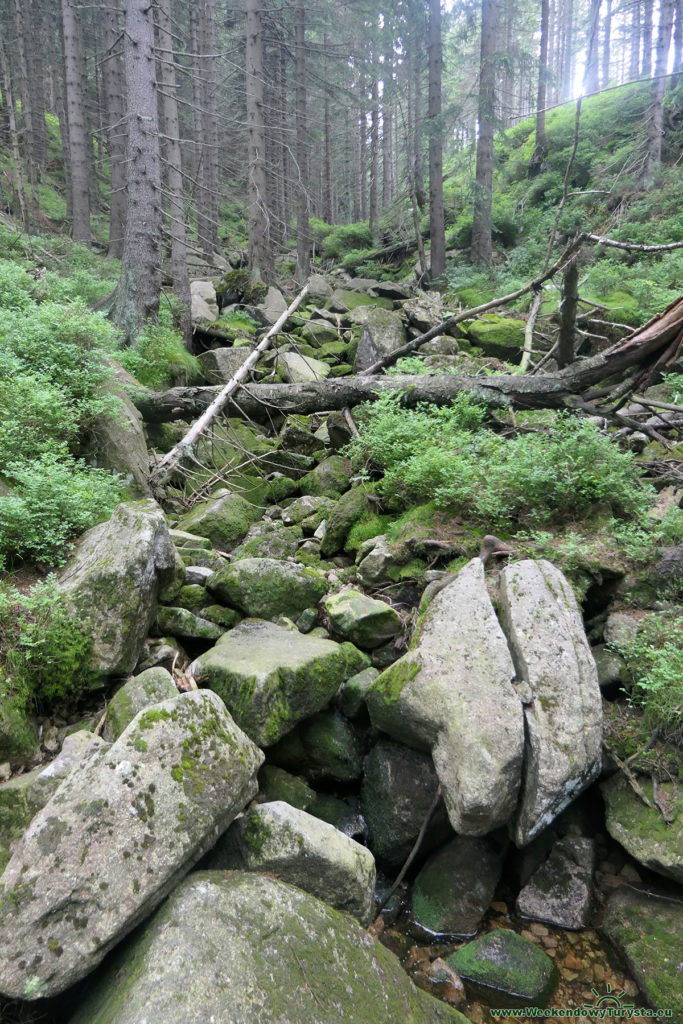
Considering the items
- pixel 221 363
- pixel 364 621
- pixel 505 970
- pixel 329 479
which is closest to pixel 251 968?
pixel 505 970

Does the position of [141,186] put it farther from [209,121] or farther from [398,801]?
[209,121]

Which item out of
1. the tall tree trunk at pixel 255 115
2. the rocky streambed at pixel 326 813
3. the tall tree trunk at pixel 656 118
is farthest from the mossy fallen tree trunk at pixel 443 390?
the tall tree trunk at pixel 656 118

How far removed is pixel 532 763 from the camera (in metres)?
3.42

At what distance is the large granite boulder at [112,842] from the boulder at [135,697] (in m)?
0.47

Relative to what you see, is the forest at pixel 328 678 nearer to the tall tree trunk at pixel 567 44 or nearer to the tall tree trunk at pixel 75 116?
the tall tree trunk at pixel 75 116

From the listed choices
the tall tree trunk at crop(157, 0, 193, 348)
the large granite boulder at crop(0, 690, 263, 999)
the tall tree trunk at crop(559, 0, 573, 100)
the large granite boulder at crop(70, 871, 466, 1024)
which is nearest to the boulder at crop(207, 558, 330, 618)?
the large granite boulder at crop(0, 690, 263, 999)

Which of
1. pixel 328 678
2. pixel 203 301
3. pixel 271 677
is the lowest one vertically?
pixel 328 678

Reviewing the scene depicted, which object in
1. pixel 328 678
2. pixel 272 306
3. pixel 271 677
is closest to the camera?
pixel 271 677

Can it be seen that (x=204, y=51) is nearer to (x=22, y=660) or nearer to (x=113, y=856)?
(x=22, y=660)

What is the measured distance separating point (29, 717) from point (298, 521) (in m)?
3.99

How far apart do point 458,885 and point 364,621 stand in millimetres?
1934

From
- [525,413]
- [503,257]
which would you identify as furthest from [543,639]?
[503,257]

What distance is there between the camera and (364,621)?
15.6 feet

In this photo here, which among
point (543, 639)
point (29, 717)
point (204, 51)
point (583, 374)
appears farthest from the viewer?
point (204, 51)
